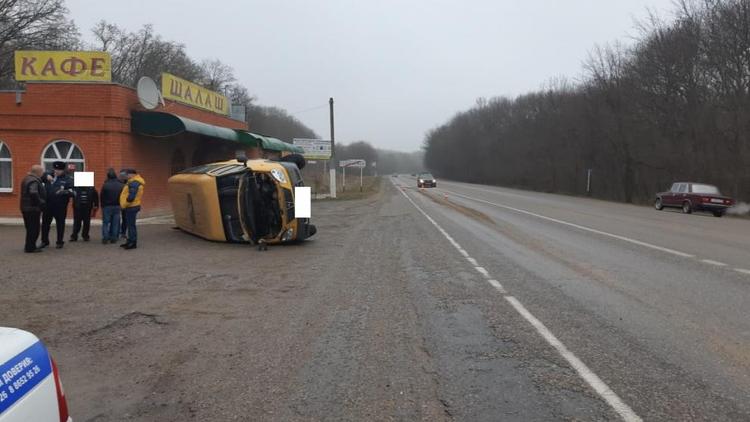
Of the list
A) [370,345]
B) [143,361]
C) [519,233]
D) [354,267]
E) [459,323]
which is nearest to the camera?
[143,361]

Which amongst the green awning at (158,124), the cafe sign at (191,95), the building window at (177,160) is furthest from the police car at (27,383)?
the building window at (177,160)

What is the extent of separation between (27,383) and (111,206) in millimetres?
12250

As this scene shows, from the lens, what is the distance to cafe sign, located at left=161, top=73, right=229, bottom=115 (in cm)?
2164

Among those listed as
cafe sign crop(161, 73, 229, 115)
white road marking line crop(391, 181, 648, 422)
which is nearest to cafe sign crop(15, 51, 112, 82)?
cafe sign crop(161, 73, 229, 115)

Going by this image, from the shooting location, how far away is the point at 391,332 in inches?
243

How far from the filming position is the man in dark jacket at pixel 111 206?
1335 centimetres

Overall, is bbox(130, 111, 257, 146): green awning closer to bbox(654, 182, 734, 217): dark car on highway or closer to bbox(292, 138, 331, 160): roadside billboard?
bbox(654, 182, 734, 217): dark car on highway

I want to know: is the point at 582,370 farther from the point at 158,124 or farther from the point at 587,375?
the point at 158,124

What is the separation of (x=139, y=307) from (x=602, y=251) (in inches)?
366

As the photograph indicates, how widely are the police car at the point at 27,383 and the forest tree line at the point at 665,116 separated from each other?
35831 mm

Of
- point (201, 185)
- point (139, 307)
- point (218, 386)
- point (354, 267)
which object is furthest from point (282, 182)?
point (218, 386)

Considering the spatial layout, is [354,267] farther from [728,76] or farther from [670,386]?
[728,76]

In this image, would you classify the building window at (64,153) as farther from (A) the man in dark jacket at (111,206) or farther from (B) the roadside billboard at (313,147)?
(B) the roadside billboard at (313,147)

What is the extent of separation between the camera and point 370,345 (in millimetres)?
5723
